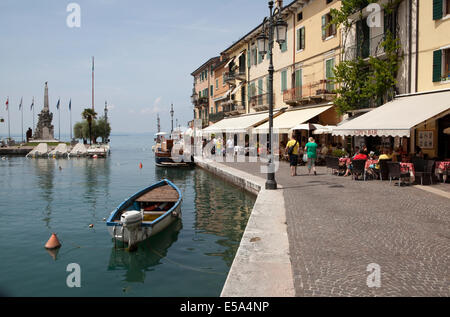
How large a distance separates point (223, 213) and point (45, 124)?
229 ft

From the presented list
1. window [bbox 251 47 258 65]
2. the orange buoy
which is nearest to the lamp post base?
the orange buoy

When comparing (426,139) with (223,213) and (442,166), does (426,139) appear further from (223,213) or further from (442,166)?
(223,213)

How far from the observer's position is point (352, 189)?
42.9 feet

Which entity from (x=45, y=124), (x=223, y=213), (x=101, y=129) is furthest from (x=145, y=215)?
(x=101, y=129)

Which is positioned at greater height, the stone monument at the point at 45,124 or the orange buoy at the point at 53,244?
the stone monument at the point at 45,124

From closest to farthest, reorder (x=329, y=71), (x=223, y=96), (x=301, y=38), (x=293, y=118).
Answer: (x=329, y=71), (x=293, y=118), (x=301, y=38), (x=223, y=96)

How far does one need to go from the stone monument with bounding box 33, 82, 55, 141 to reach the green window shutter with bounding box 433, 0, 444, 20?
71624 millimetres

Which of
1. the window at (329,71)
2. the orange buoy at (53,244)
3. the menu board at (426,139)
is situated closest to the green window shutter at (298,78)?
the window at (329,71)

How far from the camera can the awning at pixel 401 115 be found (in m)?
13.2

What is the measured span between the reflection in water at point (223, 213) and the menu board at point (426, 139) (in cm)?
808

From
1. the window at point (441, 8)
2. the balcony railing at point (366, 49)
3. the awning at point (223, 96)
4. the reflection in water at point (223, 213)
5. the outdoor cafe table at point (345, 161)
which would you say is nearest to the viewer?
the reflection in water at point (223, 213)

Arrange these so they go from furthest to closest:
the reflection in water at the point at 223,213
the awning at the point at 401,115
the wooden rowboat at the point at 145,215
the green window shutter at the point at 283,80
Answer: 1. the green window shutter at the point at 283,80
2. the awning at the point at 401,115
3. the reflection in water at the point at 223,213
4. the wooden rowboat at the point at 145,215

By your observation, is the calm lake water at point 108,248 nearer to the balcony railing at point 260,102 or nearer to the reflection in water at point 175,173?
the reflection in water at point 175,173

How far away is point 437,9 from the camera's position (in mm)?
15383
